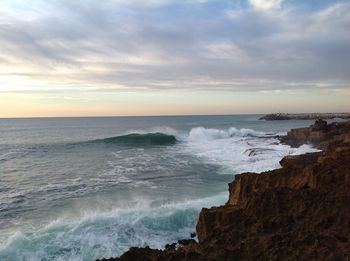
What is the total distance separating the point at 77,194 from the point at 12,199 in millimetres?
2848

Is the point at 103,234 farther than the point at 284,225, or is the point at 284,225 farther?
the point at 103,234

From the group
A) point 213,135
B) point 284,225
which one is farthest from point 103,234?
point 213,135

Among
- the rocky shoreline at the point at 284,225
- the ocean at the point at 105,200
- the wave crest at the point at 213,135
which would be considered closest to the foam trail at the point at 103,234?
the ocean at the point at 105,200

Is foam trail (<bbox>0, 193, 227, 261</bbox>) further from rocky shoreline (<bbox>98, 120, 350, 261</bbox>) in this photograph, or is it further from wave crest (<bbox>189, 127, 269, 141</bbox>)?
wave crest (<bbox>189, 127, 269, 141</bbox>)

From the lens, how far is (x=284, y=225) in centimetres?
638

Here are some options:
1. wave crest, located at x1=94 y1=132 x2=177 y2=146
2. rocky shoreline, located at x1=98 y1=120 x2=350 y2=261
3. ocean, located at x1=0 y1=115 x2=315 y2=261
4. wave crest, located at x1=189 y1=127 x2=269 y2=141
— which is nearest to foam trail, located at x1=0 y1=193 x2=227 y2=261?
ocean, located at x1=0 y1=115 x2=315 y2=261

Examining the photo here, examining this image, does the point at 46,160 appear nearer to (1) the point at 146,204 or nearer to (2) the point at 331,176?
(1) the point at 146,204

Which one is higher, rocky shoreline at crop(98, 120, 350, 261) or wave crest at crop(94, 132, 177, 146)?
rocky shoreline at crop(98, 120, 350, 261)

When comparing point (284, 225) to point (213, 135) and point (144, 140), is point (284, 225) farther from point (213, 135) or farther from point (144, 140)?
point (213, 135)

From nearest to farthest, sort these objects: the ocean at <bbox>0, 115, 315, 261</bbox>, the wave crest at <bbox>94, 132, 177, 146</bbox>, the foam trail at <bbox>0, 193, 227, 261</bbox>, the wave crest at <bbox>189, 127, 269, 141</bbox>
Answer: the foam trail at <bbox>0, 193, 227, 261</bbox> → the ocean at <bbox>0, 115, 315, 261</bbox> → the wave crest at <bbox>94, 132, 177, 146</bbox> → the wave crest at <bbox>189, 127, 269, 141</bbox>

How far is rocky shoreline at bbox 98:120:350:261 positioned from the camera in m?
5.48

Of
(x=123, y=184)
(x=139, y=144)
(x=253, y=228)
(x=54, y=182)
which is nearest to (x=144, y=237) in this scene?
(x=253, y=228)

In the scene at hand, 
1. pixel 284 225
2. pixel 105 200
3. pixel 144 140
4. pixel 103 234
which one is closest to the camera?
pixel 284 225

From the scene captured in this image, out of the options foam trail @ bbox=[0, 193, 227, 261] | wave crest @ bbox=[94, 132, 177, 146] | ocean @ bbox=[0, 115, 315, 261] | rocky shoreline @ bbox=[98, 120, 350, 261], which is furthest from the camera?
wave crest @ bbox=[94, 132, 177, 146]
